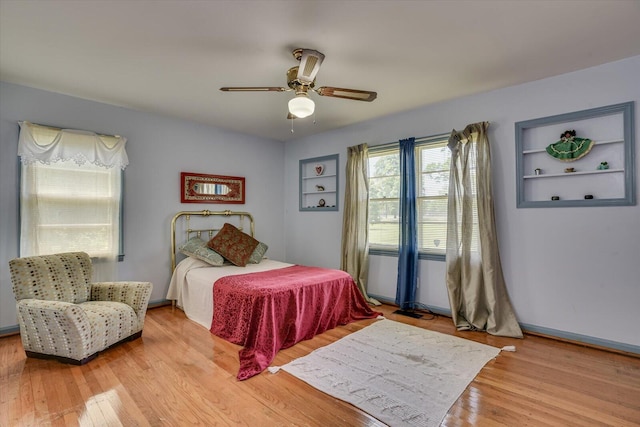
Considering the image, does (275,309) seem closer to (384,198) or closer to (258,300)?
(258,300)

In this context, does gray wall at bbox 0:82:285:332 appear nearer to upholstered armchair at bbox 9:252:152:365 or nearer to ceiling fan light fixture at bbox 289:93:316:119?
upholstered armchair at bbox 9:252:152:365

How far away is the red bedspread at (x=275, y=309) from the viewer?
2811 mm

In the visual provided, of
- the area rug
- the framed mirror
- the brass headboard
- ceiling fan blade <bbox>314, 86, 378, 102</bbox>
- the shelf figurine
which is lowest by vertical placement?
the area rug

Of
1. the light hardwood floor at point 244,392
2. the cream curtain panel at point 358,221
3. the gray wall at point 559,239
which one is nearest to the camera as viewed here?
the light hardwood floor at point 244,392

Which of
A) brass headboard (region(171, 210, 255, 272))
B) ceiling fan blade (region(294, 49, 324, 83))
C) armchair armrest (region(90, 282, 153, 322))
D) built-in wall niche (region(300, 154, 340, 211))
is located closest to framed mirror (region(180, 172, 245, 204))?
brass headboard (region(171, 210, 255, 272))

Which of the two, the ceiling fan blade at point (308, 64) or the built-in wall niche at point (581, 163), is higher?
the ceiling fan blade at point (308, 64)

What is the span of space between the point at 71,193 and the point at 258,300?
8.63ft

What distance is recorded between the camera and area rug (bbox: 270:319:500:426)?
204cm

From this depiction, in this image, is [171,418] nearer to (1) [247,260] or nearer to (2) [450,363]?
(2) [450,363]

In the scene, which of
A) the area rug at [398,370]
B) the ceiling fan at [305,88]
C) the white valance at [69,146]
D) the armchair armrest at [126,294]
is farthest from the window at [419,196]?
the white valance at [69,146]

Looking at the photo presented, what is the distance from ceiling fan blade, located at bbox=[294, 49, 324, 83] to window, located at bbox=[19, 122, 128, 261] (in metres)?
2.78

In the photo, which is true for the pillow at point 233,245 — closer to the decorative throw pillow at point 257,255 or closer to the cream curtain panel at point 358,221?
the decorative throw pillow at point 257,255

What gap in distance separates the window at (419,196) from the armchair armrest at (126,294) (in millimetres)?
3040

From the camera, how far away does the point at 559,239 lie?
3119 millimetres
